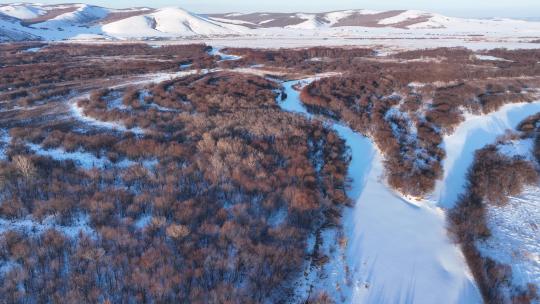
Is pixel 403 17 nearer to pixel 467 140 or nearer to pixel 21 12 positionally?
pixel 21 12

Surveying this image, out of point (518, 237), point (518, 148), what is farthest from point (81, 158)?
point (518, 148)

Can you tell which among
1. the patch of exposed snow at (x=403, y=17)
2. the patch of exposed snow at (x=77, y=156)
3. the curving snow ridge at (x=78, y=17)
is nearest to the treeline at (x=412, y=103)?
the patch of exposed snow at (x=77, y=156)

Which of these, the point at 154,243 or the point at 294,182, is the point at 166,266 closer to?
the point at 154,243

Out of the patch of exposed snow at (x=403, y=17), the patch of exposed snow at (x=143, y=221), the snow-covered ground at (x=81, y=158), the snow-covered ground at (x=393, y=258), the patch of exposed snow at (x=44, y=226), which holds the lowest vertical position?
the snow-covered ground at (x=393, y=258)

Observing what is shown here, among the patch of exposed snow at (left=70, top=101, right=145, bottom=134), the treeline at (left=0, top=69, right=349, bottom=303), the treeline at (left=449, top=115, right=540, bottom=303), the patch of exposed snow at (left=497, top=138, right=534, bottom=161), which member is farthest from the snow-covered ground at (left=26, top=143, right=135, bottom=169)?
the patch of exposed snow at (left=497, top=138, right=534, bottom=161)

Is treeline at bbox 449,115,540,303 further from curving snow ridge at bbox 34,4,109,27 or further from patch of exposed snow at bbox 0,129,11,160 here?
curving snow ridge at bbox 34,4,109,27

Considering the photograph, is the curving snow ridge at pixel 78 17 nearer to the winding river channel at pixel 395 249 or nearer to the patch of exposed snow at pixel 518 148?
the winding river channel at pixel 395 249

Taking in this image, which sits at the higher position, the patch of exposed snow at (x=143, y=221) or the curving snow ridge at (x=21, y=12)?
the curving snow ridge at (x=21, y=12)
